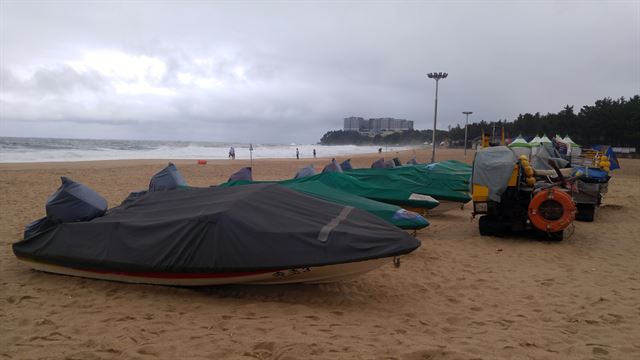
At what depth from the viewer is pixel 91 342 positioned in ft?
12.9

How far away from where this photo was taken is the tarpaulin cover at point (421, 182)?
1102 cm

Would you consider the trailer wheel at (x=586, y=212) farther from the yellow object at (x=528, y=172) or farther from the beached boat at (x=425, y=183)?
the yellow object at (x=528, y=172)

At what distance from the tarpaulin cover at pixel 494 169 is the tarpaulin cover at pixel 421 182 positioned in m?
2.42

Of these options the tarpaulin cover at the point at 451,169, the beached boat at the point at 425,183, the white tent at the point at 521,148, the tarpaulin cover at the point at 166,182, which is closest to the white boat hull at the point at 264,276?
the tarpaulin cover at the point at 166,182

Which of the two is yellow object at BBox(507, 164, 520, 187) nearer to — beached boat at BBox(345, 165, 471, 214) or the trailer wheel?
beached boat at BBox(345, 165, 471, 214)

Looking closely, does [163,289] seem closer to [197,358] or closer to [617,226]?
[197,358]

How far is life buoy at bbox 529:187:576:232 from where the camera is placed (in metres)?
7.90

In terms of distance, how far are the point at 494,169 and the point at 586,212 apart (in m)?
4.28

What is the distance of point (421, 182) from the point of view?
11875mm

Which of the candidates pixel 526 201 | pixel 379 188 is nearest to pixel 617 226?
pixel 526 201

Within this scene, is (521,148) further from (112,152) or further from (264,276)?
(112,152)

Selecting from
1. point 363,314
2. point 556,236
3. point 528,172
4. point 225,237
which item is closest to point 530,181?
point 528,172

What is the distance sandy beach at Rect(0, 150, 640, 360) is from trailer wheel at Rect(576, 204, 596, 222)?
3.69 metres

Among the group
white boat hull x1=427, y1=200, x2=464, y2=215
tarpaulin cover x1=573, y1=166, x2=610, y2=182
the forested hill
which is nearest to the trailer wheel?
tarpaulin cover x1=573, y1=166, x2=610, y2=182
